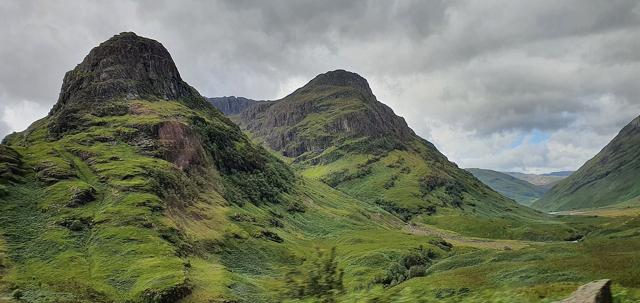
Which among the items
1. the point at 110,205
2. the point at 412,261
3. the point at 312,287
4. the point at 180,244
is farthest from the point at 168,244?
the point at 312,287

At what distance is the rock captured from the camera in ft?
45.6

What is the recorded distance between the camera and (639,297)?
629 inches

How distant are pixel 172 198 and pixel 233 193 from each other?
152 feet

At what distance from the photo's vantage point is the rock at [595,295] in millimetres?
13891

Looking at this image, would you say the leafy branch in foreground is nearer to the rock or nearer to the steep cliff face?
the rock

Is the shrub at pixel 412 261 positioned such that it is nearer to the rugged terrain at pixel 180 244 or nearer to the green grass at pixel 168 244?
the rugged terrain at pixel 180 244

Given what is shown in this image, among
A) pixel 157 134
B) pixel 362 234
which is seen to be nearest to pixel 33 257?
pixel 157 134

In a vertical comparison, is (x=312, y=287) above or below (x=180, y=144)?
below

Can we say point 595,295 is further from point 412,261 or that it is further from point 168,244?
point 412,261

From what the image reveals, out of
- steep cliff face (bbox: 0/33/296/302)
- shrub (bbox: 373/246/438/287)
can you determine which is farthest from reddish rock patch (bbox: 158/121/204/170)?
shrub (bbox: 373/246/438/287)

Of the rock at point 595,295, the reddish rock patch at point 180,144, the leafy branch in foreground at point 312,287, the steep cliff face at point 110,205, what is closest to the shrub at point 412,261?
the steep cliff face at point 110,205

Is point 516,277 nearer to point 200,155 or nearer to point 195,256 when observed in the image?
point 195,256

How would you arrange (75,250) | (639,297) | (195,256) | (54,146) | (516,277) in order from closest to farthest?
(639,297) → (516,277) → (75,250) → (195,256) → (54,146)

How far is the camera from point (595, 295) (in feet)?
45.7
